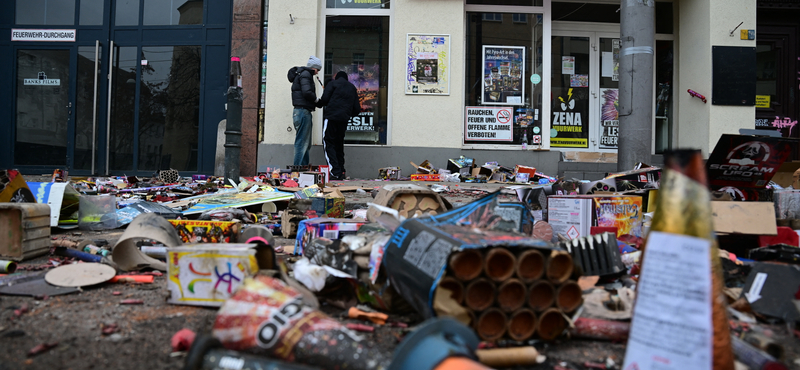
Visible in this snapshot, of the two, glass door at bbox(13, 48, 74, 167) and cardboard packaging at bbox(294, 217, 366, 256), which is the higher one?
glass door at bbox(13, 48, 74, 167)

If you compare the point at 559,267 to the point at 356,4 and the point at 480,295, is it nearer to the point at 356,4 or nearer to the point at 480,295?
the point at 480,295

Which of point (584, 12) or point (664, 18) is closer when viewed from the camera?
point (584, 12)

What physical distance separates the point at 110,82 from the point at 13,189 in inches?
280

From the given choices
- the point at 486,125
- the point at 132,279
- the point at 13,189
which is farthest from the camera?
the point at 486,125

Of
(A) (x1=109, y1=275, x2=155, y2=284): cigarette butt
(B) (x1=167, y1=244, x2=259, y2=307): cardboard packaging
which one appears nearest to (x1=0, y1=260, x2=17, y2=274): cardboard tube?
(A) (x1=109, y1=275, x2=155, y2=284): cigarette butt

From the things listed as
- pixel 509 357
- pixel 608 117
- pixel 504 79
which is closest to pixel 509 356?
pixel 509 357

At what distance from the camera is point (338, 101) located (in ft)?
25.9

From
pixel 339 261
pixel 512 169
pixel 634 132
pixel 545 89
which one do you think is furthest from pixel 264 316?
pixel 545 89

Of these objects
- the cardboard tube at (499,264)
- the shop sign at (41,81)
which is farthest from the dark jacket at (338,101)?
the cardboard tube at (499,264)

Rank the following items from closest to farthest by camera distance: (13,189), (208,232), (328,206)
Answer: (208,232) < (13,189) < (328,206)

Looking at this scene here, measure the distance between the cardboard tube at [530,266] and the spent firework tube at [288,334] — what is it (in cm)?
52

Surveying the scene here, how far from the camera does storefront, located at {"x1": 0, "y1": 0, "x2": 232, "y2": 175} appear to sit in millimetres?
9344

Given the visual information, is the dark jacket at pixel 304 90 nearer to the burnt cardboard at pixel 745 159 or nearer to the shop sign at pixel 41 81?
the shop sign at pixel 41 81

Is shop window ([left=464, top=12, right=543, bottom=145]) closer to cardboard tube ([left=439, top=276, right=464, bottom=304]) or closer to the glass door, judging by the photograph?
cardboard tube ([left=439, top=276, right=464, bottom=304])
